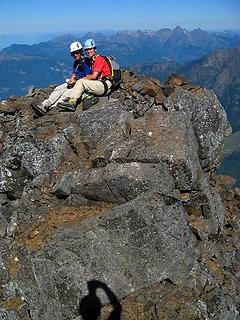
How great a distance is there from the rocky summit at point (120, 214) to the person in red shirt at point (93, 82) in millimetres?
628

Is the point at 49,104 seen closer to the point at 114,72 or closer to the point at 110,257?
the point at 114,72

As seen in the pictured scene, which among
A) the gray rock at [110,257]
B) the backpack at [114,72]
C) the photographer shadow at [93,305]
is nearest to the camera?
the photographer shadow at [93,305]

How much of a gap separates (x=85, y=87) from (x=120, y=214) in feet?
33.0

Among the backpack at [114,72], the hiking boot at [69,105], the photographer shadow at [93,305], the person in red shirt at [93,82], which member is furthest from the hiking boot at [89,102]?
the photographer shadow at [93,305]

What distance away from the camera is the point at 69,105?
23172mm

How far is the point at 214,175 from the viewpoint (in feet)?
82.0

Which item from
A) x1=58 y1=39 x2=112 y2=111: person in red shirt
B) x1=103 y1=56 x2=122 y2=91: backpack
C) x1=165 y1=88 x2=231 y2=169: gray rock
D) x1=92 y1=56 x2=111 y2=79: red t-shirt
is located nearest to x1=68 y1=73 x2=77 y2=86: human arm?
x1=58 y1=39 x2=112 y2=111: person in red shirt

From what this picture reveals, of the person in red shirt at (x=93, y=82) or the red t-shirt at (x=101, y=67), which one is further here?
the red t-shirt at (x=101, y=67)

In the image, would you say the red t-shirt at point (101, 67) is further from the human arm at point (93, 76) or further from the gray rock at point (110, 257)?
the gray rock at point (110, 257)

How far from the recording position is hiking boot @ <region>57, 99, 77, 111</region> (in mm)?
23156

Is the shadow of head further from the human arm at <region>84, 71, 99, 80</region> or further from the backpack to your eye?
the backpack

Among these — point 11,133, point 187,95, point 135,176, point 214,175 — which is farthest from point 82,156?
point 214,175

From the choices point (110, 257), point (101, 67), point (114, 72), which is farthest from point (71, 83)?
point (110, 257)

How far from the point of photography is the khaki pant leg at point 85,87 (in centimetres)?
2367
